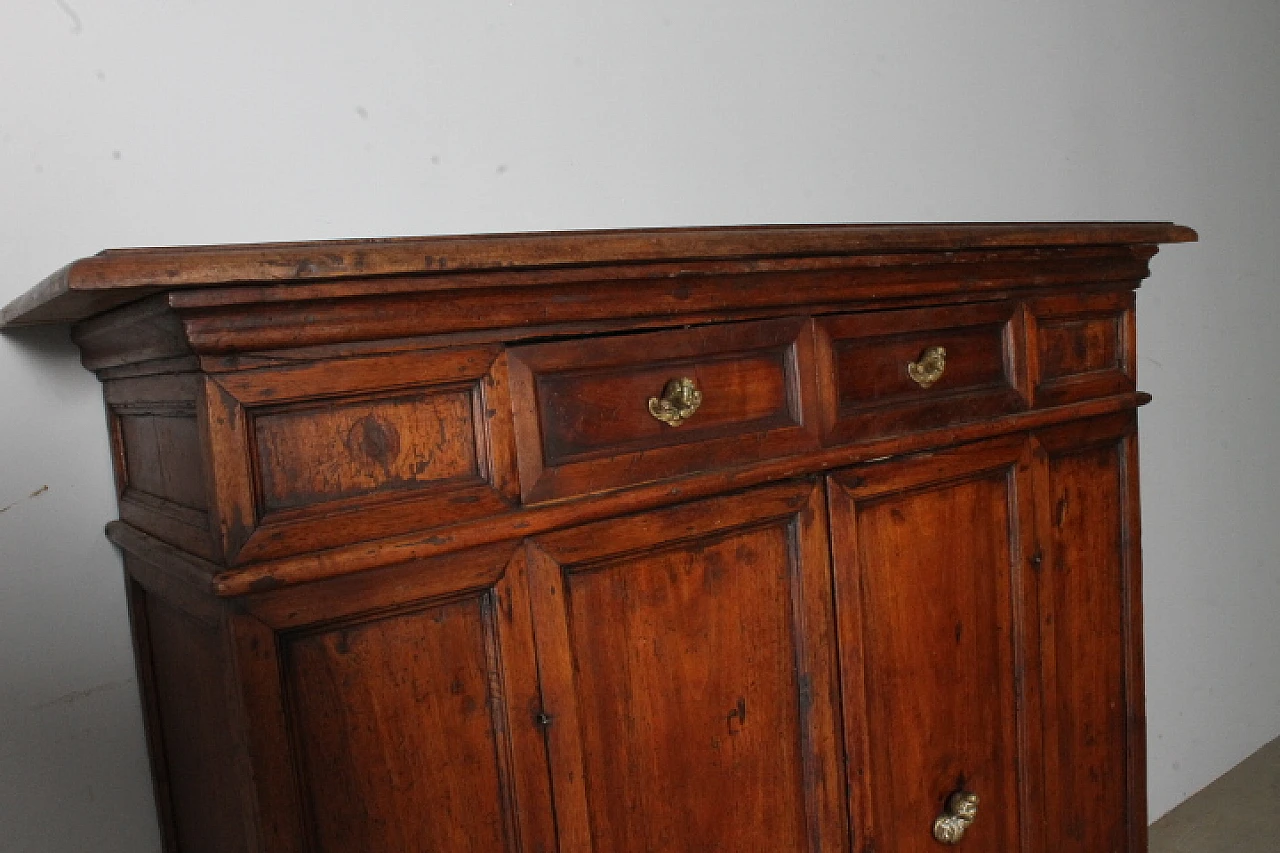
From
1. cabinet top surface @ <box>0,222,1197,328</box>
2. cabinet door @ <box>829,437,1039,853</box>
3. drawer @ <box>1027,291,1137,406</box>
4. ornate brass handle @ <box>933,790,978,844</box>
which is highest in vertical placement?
cabinet top surface @ <box>0,222,1197,328</box>

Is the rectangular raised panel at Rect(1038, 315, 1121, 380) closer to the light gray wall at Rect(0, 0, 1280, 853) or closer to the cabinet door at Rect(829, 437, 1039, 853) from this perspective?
the cabinet door at Rect(829, 437, 1039, 853)

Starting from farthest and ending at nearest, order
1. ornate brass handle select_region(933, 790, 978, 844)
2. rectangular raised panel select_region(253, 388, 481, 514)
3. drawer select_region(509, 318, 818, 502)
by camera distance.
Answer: ornate brass handle select_region(933, 790, 978, 844)
drawer select_region(509, 318, 818, 502)
rectangular raised panel select_region(253, 388, 481, 514)

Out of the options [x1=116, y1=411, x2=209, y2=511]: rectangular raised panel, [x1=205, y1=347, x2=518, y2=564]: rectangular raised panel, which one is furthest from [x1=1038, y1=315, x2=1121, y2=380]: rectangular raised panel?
[x1=116, y1=411, x2=209, y2=511]: rectangular raised panel

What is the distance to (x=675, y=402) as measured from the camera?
119cm

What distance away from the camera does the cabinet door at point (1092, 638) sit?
62.4 inches

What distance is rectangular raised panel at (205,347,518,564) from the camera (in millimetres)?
953

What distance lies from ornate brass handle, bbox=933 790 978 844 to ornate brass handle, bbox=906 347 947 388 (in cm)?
56

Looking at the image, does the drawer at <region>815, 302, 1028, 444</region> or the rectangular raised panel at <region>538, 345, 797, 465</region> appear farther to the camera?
the drawer at <region>815, 302, 1028, 444</region>

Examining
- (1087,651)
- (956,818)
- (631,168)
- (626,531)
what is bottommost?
(956,818)

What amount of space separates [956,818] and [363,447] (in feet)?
3.16

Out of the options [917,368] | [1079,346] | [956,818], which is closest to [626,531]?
[917,368]

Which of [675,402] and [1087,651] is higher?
[675,402]

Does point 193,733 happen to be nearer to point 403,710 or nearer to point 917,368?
point 403,710

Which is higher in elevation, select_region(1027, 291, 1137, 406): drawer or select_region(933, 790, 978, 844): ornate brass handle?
select_region(1027, 291, 1137, 406): drawer
